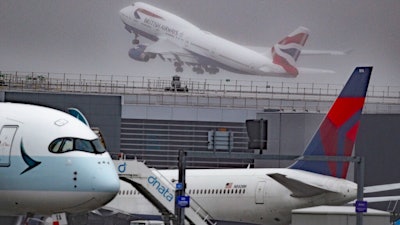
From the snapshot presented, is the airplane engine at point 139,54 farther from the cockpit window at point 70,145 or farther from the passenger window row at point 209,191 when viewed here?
the cockpit window at point 70,145

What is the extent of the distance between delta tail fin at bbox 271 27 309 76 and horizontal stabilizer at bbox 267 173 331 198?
30.4 meters

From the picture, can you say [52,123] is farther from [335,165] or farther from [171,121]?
[171,121]

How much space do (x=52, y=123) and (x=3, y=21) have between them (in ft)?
142

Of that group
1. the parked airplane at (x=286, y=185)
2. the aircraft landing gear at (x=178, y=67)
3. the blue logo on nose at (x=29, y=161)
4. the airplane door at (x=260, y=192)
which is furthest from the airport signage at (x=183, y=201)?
the aircraft landing gear at (x=178, y=67)

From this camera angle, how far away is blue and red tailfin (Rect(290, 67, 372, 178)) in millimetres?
49722

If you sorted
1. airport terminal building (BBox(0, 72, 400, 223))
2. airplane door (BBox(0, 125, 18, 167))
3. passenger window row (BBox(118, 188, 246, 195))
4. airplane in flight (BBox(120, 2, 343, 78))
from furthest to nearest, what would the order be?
airplane in flight (BBox(120, 2, 343, 78)), airport terminal building (BBox(0, 72, 400, 223)), passenger window row (BBox(118, 188, 246, 195)), airplane door (BBox(0, 125, 18, 167))

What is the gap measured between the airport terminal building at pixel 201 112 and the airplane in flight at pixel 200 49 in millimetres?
1089

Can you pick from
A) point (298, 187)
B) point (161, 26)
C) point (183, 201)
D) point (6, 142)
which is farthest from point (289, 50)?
point (6, 142)

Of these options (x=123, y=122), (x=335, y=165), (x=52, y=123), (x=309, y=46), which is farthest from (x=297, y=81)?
(x=52, y=123)

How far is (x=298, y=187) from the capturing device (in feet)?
155

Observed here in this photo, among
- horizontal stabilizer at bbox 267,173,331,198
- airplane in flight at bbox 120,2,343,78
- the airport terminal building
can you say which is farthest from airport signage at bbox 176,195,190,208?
airplane in flight at bbox 120,2,343,78

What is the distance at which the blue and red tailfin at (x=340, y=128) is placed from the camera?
4972cm

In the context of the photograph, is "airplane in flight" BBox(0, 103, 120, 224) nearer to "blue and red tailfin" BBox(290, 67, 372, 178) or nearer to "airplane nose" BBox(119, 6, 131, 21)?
"blue and red tailfin" BBox(290, 67, 372, 178)

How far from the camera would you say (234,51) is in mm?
77312
